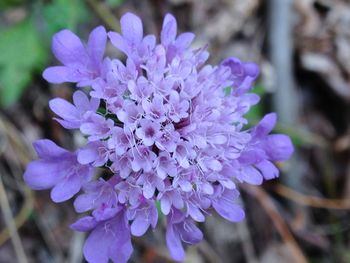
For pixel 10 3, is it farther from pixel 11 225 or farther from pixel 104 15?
pixel 11 225

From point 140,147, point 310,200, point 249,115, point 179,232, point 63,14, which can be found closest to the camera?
point 140,147

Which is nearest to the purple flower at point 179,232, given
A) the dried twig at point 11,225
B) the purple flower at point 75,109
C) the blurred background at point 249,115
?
the purple flower at point 75,109

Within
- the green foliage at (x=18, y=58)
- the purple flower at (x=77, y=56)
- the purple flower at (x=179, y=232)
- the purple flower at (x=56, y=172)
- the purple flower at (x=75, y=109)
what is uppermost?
the purple flower at (x=77, y=56)

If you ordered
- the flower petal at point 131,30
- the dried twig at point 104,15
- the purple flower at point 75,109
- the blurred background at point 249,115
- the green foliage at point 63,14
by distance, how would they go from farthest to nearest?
the dried twig at point 104,15
the blurred background at point 249,115
the green foliage at point 63,14
the flower petal at point 131,30
the purple flower at point 75,109

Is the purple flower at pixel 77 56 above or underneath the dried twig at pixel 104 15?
above

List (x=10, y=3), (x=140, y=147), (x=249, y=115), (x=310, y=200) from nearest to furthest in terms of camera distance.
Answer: (x=140, y=147)
(x=10, y=3)
(x=249, y=115)
(x=310, y=200)

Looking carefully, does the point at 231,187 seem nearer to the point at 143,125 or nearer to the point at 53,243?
the point at 143,125

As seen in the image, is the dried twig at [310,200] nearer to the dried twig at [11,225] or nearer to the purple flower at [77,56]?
the dried twig at [11,225]

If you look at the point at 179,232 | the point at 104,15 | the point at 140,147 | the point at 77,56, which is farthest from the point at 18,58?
the point at 179,232
